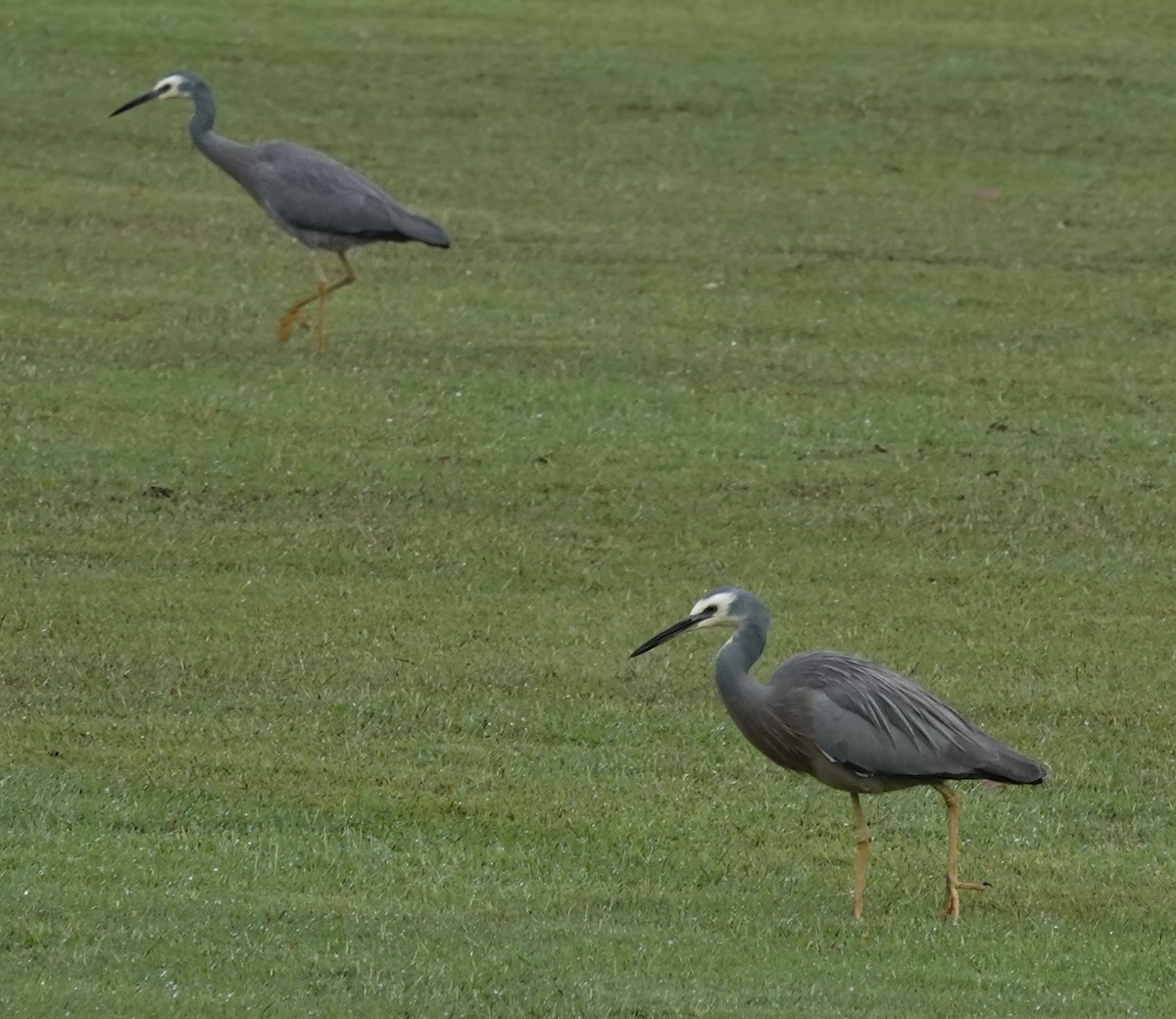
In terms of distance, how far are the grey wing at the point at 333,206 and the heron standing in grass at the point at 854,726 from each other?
10204 millimetres

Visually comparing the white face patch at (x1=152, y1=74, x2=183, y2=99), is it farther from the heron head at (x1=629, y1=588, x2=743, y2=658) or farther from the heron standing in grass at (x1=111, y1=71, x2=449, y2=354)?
the heron head at (x1=629, y1=588, x2=743, y2=658)

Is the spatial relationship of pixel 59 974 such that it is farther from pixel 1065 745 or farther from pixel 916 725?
pixel 1065 745

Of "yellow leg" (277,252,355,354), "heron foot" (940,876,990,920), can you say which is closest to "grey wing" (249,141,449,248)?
"yellow leg" (277,252,355,354)

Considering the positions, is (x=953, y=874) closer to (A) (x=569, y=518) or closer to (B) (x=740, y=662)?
(B) (x=740, y=662)

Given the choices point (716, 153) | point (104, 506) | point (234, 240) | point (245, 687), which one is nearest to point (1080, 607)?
point (245, 687)

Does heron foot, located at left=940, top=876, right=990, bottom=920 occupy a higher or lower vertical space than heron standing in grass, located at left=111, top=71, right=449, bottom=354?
lower

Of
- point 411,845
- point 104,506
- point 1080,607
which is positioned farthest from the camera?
point 104,506

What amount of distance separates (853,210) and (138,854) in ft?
57.0

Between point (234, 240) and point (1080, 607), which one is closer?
point (1080, 607)

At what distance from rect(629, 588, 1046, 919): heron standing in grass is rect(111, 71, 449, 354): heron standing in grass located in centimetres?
998

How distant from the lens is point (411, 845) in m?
9.40

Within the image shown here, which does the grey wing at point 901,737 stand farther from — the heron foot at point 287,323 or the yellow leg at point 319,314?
the heron foot at point 287,323

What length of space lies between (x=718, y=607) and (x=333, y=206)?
10391 mm

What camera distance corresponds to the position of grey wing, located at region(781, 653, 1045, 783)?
340 inches
